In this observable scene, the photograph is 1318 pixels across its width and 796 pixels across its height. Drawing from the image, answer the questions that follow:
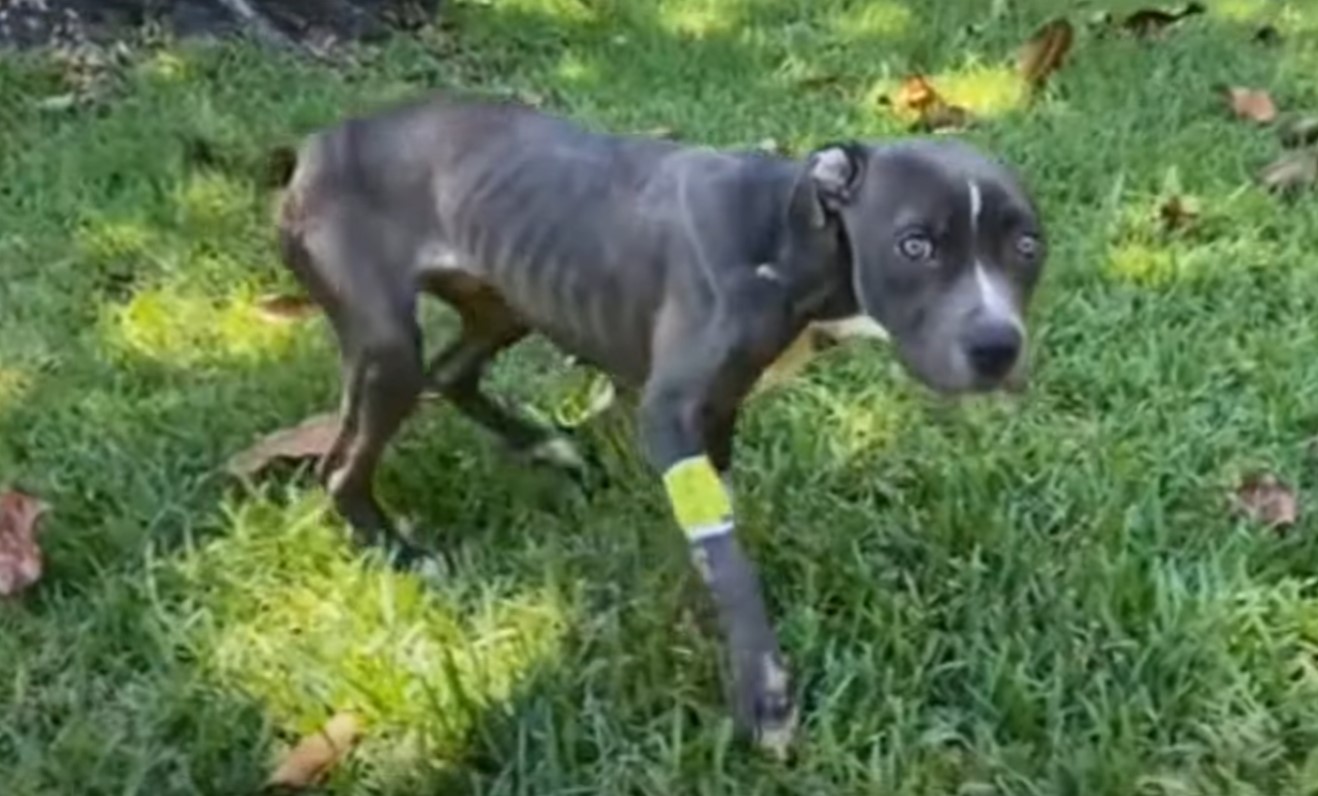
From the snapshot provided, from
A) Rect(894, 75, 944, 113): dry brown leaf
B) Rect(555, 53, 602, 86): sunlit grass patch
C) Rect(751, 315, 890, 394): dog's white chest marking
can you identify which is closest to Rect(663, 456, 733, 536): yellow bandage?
Rect(751, 315, 890, 394): dog's white chest marking

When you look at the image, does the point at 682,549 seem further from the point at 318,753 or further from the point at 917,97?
the point at 917,97

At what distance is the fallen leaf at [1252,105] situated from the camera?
5.86 metres

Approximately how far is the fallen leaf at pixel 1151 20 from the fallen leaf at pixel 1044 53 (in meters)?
0.26

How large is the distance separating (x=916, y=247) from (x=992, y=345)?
15 centimetres

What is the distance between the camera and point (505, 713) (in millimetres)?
3377

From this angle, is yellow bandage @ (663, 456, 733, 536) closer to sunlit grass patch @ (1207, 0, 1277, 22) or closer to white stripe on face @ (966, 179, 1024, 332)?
white stripe on face @ (966, 179, 1024, 332)

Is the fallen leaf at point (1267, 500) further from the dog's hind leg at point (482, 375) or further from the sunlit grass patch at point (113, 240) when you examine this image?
the sunlit grass patch at point (113, 240)

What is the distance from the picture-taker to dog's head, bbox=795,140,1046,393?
306cm

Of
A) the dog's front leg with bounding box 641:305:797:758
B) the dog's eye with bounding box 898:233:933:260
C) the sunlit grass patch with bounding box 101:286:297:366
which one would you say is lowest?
the sunlit grass patch with bounding box 101:286:297:366

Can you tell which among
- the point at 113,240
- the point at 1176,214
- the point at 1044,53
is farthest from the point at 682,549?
the point at 1044,53

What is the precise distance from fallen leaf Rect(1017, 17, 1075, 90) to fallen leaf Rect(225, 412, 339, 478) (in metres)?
2.63

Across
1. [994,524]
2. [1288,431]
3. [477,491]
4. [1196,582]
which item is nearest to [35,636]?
[477,491]

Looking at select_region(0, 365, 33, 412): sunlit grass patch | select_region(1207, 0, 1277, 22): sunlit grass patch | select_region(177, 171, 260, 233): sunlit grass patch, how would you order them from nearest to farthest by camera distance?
select_region(0, 365, 33, 412): sunlit grass patch < select_region(177, 171, 260, 233): sunlit grass patch < select_region(1207, 0, 1277, 22): sunlit grass patch

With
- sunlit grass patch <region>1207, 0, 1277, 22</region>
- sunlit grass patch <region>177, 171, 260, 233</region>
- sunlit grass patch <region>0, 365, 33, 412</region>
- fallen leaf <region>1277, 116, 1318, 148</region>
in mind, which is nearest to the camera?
sunlit grass patch <region>0, 365, 33, 412</region>
